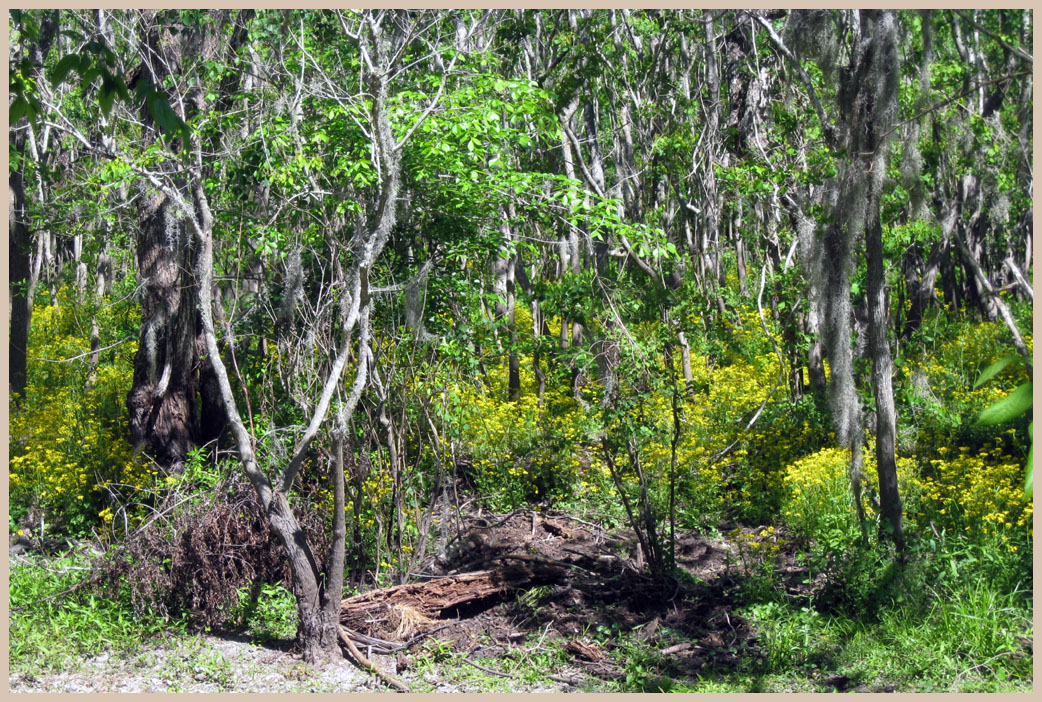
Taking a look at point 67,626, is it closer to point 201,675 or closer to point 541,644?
point 201,675

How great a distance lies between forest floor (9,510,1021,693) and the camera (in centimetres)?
538

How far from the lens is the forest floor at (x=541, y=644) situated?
5.38 meters

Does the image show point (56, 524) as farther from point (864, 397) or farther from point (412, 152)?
point (864, 397)

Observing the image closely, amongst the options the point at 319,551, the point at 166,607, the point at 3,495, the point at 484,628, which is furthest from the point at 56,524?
the point at 484,628

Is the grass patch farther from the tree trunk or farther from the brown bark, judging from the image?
the brown bark

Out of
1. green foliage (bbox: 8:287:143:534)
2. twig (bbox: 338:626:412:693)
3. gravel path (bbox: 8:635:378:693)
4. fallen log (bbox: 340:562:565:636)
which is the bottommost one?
gravel path (bbox: 8:635:378:693)

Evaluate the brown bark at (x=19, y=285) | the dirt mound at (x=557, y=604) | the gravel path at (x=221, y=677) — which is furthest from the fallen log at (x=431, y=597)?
the brown bark at (x=19, y=285)

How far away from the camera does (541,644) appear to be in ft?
19.2

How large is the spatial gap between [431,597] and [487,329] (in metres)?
2.32

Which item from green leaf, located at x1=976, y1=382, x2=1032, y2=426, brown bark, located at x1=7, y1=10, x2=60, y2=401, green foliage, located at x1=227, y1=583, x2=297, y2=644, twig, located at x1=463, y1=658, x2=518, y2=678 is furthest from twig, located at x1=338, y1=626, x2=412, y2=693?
brown bark, located at x1=7, y1=10, x2=60, y2=401

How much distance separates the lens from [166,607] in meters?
6.16

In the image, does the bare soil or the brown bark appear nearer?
the bare soil

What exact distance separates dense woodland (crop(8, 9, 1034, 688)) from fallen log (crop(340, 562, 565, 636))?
0.24 meters

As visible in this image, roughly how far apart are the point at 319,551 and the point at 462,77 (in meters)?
3.88
